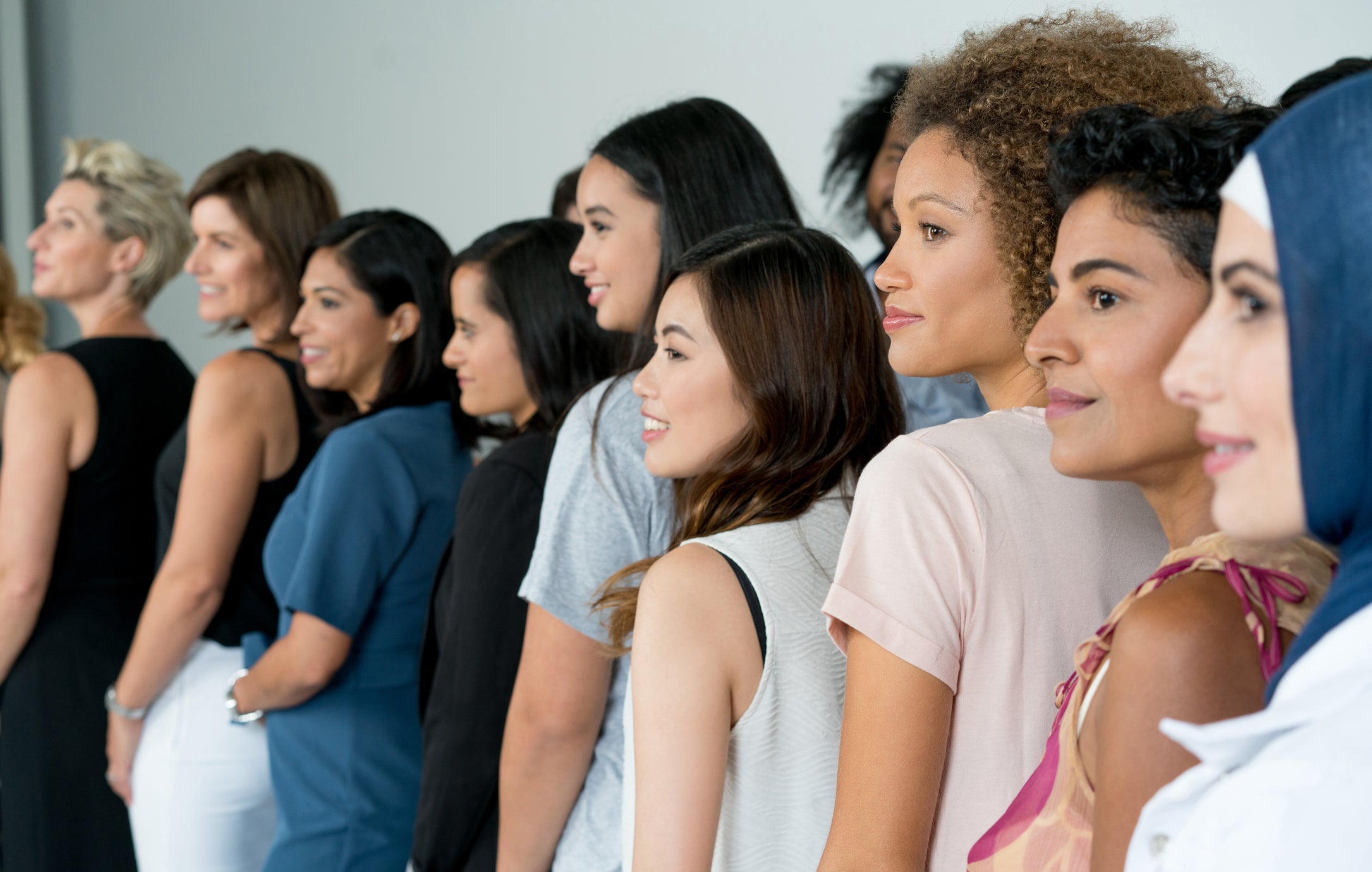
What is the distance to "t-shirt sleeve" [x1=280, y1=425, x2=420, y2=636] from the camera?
2012mm

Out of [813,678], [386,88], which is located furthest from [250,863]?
[386,88]

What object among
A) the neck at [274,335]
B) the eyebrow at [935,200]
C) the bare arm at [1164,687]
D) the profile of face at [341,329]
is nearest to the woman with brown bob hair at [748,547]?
the eyebrow at [935,200]

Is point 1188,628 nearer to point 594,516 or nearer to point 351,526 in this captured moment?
point 594,516

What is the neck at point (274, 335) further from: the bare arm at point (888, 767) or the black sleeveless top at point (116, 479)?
the bare arm at point (888, 767)

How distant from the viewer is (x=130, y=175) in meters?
2.85

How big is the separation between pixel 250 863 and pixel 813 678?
5.18 ft

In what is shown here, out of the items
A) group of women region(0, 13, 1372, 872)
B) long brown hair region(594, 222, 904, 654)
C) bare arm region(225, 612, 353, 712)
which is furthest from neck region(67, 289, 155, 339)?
long brown hair region(594, 222, 904, 654)

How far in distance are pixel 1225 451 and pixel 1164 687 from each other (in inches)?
5.9

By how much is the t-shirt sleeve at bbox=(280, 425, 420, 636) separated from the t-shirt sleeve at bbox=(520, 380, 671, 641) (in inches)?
22.4

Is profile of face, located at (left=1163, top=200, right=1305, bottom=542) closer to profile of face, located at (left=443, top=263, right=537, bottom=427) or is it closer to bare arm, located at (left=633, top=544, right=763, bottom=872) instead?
bare arm, located at (left=633, top=544, right=763, bottom=872)

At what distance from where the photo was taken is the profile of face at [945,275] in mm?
1069

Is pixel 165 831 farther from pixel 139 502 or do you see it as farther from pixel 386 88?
pixel 386 88

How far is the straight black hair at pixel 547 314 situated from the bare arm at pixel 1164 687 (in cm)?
131

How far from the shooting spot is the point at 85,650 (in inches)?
99.3
